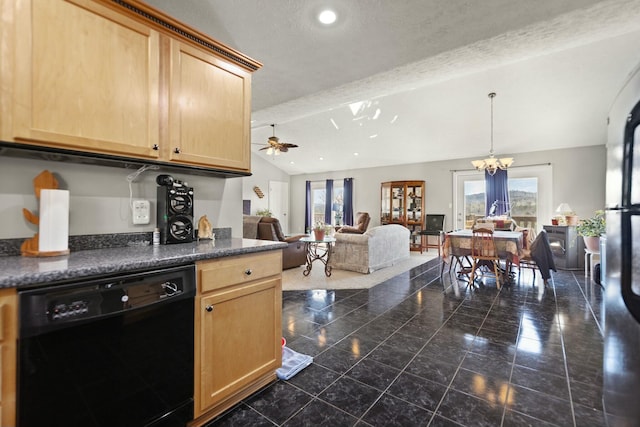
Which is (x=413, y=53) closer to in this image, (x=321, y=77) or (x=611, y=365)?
(x=321, y=77)

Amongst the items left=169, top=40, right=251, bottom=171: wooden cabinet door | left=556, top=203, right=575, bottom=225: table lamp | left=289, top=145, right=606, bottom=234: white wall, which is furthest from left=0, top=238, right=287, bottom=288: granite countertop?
left=289, top=145, right=606, bottom=234: white wall

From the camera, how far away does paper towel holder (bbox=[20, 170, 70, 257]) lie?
1.30 meters

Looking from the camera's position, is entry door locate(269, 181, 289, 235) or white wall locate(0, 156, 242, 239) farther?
entry door locate(269, 181, 289, 235)

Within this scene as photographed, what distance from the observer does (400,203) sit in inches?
320

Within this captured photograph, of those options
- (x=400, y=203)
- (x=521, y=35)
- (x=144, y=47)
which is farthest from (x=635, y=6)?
(x=400, y=203)

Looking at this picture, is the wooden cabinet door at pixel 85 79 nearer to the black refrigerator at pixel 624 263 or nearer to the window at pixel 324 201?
the black refrigerator at pixel 624 263

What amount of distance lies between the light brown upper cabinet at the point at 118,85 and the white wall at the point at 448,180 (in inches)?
271

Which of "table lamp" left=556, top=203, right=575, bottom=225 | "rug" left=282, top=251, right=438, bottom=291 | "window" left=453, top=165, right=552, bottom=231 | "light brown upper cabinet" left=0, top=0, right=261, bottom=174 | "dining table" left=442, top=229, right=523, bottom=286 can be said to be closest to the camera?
"light brown upper cabinet" left=0, top=0, right=261, bottom=174

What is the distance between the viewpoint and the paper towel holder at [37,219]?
1297 mm

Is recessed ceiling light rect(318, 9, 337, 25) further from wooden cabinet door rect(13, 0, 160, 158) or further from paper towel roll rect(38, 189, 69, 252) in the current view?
paper towel roll rect(38, 189, 69, 252)

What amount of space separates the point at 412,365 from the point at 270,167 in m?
9.03

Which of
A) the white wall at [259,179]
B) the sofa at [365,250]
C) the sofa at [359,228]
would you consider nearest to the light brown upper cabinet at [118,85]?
the sofa at [365,250]

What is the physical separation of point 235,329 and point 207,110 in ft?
4.25

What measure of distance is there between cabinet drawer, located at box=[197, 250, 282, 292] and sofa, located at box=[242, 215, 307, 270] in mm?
2951
